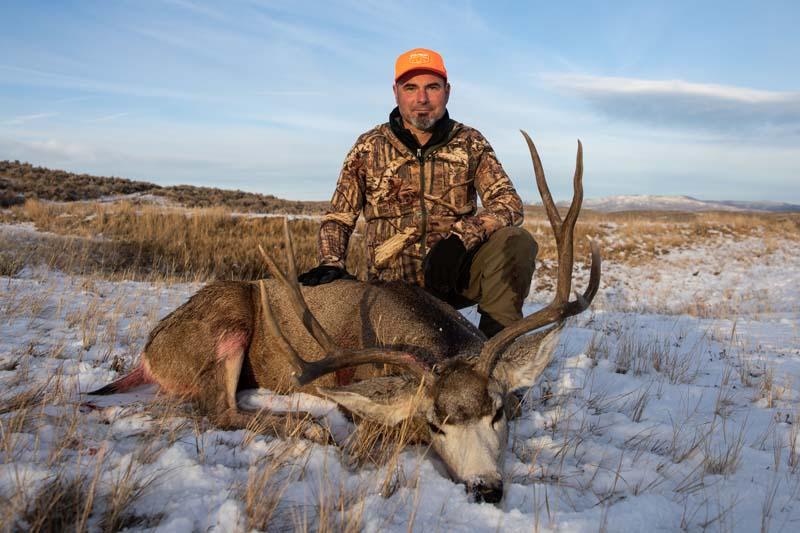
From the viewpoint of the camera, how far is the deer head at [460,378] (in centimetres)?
292

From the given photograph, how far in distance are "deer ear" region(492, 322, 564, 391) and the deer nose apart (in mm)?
791

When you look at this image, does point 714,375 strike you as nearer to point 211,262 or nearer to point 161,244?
point 211,262

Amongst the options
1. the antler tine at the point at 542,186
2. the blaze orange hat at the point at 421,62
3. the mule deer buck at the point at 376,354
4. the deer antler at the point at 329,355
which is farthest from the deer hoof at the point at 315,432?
the blaze orange hat at the point at 421,62

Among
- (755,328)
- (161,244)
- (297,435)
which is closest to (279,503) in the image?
(297,435)

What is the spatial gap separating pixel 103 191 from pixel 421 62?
A: 80.9 feet

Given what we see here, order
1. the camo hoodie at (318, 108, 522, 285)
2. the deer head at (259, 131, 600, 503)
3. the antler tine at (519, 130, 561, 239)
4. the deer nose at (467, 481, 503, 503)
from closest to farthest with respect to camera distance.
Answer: the deer nose at (467, 481, 503, 503), the deer head at (259, 131, 600, 503), the antler tine at (519, 130, 561, 239), the camo hoodie at (318, 108, 522, 285)

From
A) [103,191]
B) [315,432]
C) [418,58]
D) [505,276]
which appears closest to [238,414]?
[315,432]

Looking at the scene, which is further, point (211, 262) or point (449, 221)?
point (211, 262)

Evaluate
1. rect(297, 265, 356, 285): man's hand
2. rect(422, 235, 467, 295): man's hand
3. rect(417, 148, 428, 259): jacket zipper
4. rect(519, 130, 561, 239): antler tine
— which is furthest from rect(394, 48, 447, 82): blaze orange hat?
rect(519, 130, 561, 239): antler tine

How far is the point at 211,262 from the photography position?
39.7 ft

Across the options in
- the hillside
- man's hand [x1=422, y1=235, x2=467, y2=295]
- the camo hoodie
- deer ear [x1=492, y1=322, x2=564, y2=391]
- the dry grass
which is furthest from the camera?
the hillside

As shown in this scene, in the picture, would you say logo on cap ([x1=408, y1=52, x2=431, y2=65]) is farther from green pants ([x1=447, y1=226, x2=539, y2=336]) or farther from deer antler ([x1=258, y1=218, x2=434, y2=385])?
deer antler ([x1=258, y1=218, x2=434, y2=385])

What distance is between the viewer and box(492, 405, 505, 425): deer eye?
10.1 feet

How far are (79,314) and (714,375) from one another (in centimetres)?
579
